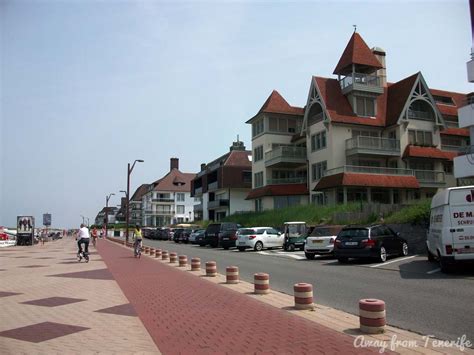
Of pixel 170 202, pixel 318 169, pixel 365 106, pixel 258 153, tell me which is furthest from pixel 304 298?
pixel 170 202

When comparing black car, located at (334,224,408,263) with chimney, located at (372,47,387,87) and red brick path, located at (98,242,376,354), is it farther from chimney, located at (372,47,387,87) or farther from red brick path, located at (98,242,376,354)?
chimney, located at (372,47,387,87)

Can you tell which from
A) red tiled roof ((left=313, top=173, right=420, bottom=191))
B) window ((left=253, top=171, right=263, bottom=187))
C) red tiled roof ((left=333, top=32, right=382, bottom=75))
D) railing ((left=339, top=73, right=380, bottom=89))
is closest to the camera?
red tiled roof ((left=313, top=173, right=420, bottom=191))

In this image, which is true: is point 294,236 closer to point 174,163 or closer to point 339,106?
point 339,106

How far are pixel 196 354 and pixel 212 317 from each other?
237 cm

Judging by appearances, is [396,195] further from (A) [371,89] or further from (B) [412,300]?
(B) [412,300]

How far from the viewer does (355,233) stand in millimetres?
19047

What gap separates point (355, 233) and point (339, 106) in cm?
2723

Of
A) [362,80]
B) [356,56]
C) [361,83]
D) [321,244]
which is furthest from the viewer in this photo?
[362,80]

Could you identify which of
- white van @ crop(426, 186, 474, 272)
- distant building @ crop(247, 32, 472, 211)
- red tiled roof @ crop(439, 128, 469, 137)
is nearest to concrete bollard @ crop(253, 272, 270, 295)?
white van @ crop(426, 186, 474, 272)

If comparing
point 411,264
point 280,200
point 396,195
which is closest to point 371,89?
point 396,195

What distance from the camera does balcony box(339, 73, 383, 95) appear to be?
4462 cm

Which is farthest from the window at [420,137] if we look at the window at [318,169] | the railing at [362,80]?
the window at [318,169]

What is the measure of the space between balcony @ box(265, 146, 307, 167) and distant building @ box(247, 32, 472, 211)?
0.33ft

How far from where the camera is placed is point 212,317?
8.40 m
